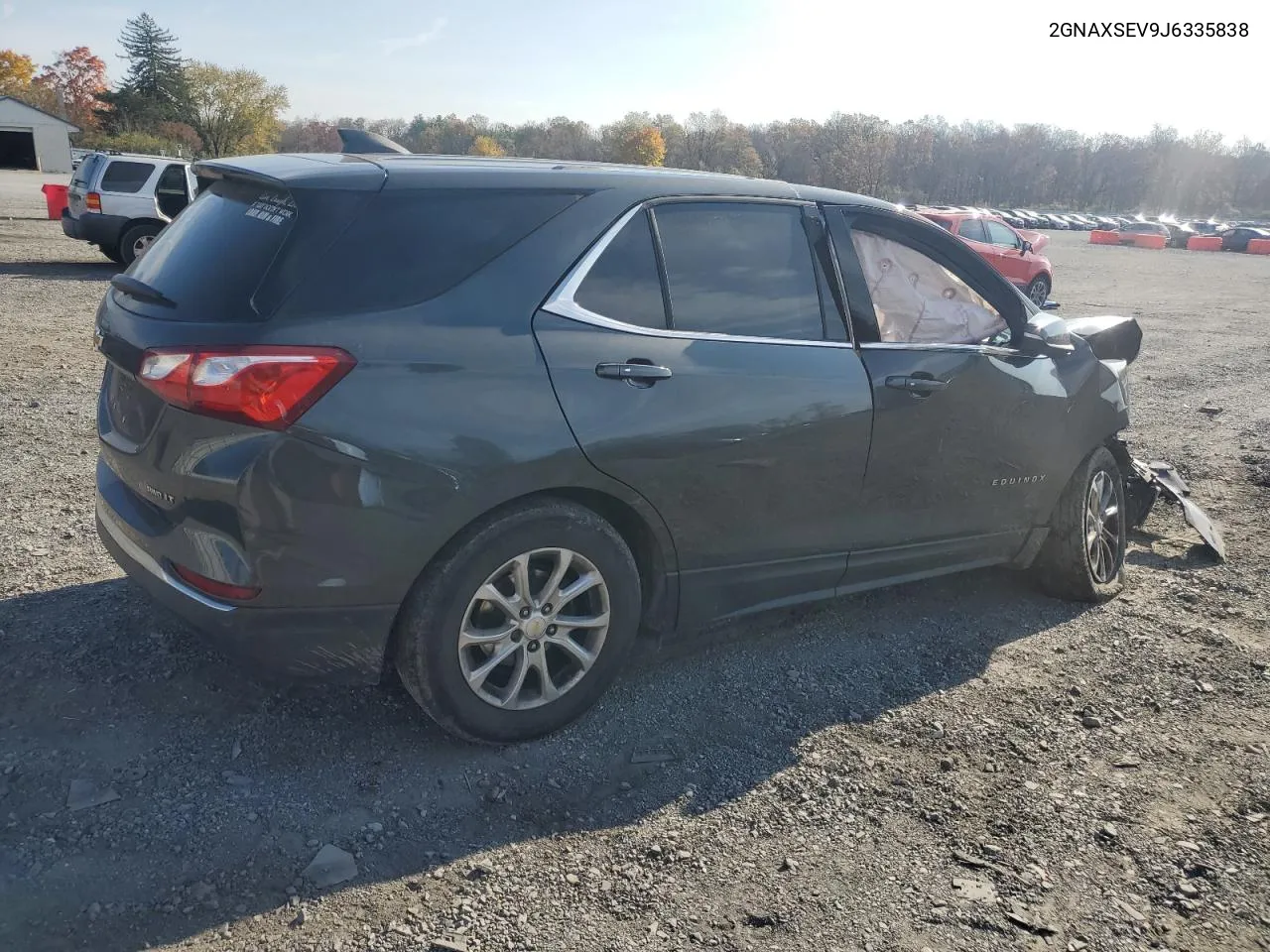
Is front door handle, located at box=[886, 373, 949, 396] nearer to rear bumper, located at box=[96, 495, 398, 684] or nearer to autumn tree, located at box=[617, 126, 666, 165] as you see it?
rear bumper, located at box=[96, 495, 398, 684]

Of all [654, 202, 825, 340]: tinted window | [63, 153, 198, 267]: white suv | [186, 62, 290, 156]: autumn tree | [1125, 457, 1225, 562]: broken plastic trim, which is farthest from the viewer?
[186, 62, 290, 156]: autumn tree

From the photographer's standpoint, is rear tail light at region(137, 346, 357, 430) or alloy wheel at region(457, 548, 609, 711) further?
alloy wheel at region(457, 548, 609, 711)

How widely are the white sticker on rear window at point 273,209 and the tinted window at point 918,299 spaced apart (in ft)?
6.97

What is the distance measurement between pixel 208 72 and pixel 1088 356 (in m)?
93.5

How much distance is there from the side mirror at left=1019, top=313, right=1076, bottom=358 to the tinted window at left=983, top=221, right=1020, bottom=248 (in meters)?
17.4

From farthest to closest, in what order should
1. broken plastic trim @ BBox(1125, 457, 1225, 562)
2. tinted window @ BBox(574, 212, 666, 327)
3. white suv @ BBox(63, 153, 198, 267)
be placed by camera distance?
white suv @ BBox(63, 153, 198, 267) < broken plastic trim @ BBox(1125, 457, 1225, 562) < tinted window @ BBox(574, 212, 666, 327)

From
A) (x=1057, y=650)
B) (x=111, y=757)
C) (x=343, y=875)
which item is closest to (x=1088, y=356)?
(x=1057, y=650)

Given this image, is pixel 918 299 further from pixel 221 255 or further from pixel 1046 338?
pixel 221 255

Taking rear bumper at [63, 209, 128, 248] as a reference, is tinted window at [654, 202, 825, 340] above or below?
above

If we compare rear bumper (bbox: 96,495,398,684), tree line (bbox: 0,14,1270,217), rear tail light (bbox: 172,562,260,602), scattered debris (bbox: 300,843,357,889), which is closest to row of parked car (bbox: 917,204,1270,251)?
tree line (bbox: 0,14,1270,217)

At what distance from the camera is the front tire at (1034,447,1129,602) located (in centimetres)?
470

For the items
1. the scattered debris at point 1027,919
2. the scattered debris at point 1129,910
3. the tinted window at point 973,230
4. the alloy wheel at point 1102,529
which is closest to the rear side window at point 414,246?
the scattered debris at point 1027,919

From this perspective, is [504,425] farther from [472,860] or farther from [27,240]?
[27,240]

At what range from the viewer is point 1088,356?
4.67m
